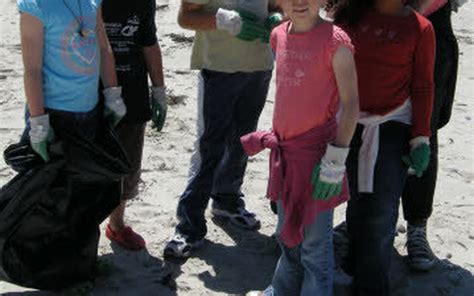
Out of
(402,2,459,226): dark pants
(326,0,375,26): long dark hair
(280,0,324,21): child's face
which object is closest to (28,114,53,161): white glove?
(280,0,324,21): child's face

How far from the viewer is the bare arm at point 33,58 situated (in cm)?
277

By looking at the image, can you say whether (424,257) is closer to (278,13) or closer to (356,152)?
(356,152)

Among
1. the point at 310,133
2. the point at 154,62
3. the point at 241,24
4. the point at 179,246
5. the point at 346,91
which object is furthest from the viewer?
the point at 179,246

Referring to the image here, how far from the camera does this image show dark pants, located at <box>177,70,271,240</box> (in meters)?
3.44

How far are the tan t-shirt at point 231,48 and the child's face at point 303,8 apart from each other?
752 millimetres

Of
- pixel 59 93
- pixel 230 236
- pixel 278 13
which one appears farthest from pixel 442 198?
pixel 59 93

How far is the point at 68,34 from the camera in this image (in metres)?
2.85

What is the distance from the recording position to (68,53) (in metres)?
2.88

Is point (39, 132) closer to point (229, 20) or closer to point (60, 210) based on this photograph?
point (60, 210)

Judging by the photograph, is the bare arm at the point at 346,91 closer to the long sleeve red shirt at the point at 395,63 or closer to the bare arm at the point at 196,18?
the long sleeve red shirt at the point at 395,63

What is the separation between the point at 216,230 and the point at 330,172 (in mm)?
1413

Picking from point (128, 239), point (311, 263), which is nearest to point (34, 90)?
point (128, 239)

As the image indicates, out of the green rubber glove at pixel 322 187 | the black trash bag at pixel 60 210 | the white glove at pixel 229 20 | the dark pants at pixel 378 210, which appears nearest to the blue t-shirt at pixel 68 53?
the black trash bag at pixel 60 210

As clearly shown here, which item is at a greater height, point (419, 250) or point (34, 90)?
point (34, 90)
